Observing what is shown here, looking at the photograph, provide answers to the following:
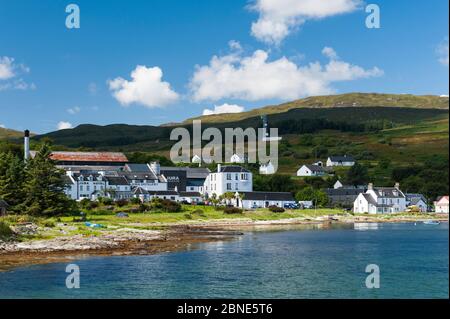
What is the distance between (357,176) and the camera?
4749 inches

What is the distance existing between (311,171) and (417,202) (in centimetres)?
3808

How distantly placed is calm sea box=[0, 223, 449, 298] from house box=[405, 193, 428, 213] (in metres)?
58.8

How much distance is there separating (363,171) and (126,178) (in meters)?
54.1

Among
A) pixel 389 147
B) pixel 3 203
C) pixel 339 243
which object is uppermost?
pixel 389 147

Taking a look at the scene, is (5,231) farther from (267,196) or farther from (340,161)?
(340,161)

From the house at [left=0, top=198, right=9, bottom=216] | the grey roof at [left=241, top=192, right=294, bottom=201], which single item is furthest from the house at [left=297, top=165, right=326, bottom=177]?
the house at [left=0, top=198, right=9, bottom=216]

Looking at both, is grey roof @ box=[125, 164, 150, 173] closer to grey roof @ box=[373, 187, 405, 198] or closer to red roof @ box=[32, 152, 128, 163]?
red roof @ box=[32, 152, 128, 163]

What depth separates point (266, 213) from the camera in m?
83.1

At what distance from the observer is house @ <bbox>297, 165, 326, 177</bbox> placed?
13962 cm

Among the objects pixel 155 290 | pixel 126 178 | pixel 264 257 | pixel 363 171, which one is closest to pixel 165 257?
pixel 264 257

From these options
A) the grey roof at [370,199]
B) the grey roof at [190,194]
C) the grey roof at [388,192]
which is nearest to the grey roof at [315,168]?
the grey roof at [388,192]

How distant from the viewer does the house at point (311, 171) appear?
139625 mm
